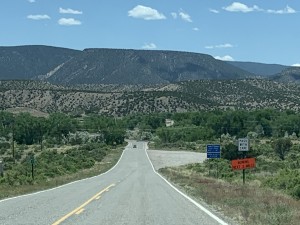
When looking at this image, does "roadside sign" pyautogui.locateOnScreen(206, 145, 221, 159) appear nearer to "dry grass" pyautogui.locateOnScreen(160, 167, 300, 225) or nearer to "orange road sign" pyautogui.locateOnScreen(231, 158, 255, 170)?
"orange road sign" pyautogui.locateOnScreen(231, 158, 255, 170)

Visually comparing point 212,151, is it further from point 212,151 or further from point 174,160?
point 174,160

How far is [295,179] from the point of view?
1198 inches

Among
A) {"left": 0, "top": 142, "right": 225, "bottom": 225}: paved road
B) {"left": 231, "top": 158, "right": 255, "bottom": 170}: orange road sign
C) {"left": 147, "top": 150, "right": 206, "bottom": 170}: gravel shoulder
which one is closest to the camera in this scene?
{"left": 0, "top": 142, "right": 225, "bottom": 225}: paved road

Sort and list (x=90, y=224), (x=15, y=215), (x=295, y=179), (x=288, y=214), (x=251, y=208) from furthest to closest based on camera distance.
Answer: (x=295, y=179), (x=251, y=208), (x=15, y=215), (x=288, y=214), (x=90, y=224)

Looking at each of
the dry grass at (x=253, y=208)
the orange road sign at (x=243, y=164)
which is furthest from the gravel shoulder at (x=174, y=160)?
the dry grass at (x=253, y=208)

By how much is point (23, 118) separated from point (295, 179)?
384 ft

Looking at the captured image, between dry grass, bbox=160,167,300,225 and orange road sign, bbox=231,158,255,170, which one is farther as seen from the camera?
orange road sign, bbox=231,158,255,170

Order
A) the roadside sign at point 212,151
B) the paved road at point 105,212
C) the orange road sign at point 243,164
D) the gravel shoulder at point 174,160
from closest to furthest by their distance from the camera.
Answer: the paved road at point 105,212, the orange road sign at point 243,164, the roadside sign at point 212,151, the gravel shoulder at point 174,160

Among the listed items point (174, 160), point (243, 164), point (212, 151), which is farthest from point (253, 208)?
point (174, 160)

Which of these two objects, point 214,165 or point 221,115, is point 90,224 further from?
point 221,115

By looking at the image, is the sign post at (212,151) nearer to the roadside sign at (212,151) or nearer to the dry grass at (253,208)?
the roadside sign at (212,151)

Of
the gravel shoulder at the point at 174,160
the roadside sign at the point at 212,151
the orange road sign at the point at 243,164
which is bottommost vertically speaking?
the gravel shoulder at the point at 174,160

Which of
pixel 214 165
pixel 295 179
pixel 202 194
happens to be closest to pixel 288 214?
pixel 202 194

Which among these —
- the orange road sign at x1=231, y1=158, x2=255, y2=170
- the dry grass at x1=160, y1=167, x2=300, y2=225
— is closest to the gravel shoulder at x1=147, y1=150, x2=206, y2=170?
the orange road sign at x1=231, y1=158, x2=255, y2=170
